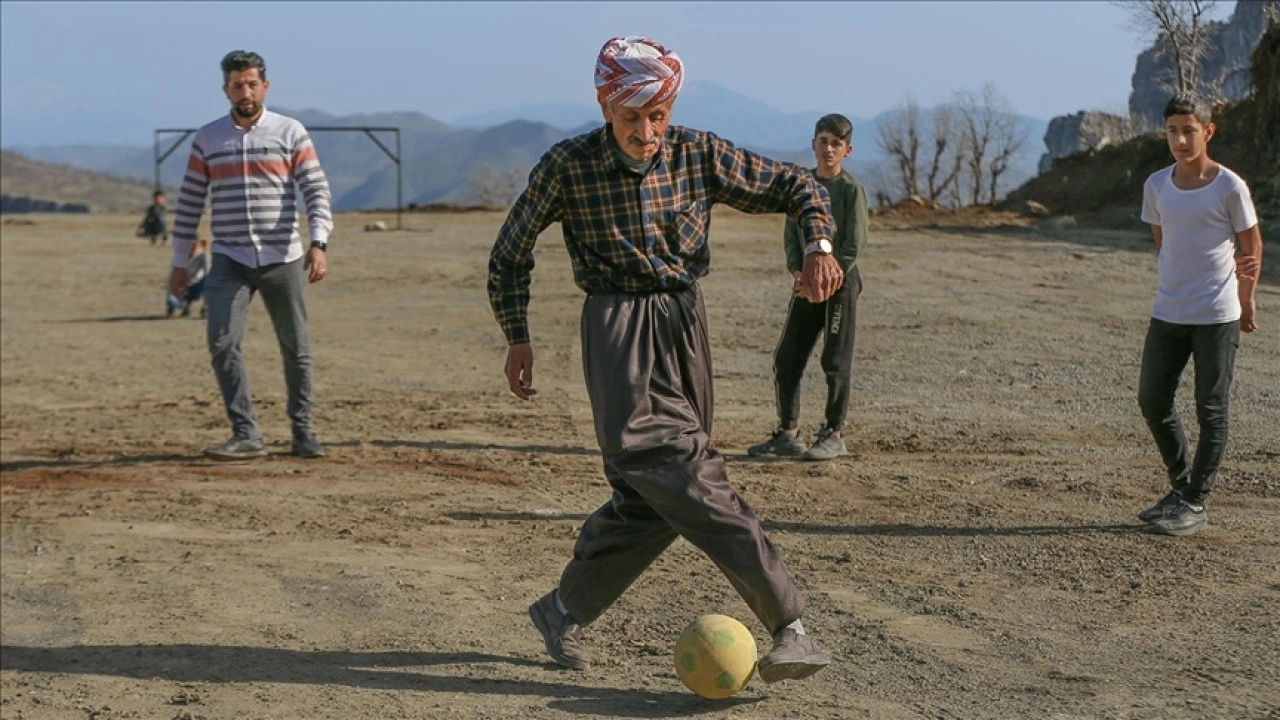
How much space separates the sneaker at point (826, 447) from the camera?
9.38m

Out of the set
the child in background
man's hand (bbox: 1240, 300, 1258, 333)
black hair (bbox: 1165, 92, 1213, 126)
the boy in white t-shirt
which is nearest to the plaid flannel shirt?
black hair (bbox: 1165, 92, 1213, 126)

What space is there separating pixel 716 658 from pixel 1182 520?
2.97 meters

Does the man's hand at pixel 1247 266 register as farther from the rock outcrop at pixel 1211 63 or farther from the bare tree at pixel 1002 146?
the bare tree at pixel 1002 146

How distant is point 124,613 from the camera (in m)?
7.45

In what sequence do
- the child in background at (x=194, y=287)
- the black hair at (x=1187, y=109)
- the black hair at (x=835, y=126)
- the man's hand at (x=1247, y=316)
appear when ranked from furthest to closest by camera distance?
the child in background at (x=194, y=287), the black hair at (x=835, y=126), the man's hand at (x=1247, y=316), the black hair at (x=1187, y=109)

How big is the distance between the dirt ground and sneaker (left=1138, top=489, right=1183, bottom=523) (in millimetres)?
95

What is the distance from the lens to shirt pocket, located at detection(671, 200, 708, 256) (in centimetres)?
510

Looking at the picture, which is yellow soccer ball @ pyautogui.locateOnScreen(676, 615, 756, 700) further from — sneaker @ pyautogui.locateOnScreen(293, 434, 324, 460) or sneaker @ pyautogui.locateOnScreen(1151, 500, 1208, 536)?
sneaker @ pyautogui.locateOnScreen(293, 434, 324, 460)

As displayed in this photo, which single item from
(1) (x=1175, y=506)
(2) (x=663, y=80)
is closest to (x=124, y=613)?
(2) (x=663, y=80)

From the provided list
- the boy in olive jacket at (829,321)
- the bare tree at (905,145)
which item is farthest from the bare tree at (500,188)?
the boy in olive jacket at (829,321)

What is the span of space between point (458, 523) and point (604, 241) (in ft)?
12.2

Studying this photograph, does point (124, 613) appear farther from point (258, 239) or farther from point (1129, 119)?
point (1129, 119)

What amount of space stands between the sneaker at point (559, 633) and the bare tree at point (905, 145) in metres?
41.7

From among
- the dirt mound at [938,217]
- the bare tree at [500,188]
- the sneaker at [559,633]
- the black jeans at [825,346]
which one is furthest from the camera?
the bare tree at [500,188]
